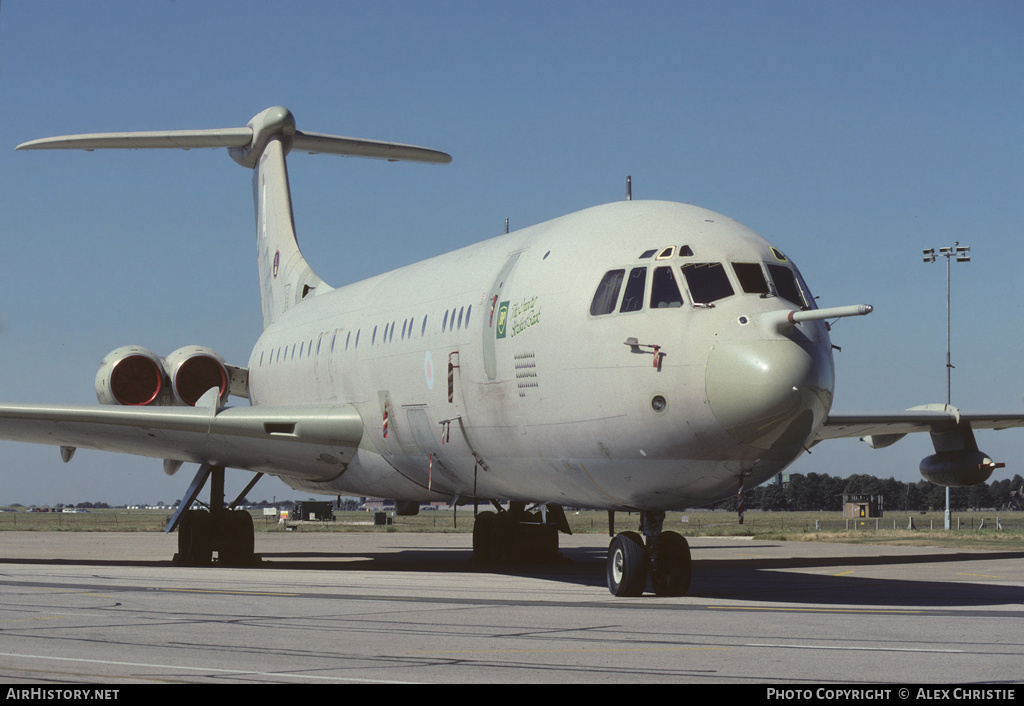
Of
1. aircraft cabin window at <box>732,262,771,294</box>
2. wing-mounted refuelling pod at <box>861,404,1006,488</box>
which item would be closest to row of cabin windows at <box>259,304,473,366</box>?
aircraft cabin window at <box>732,262,771,294</box>

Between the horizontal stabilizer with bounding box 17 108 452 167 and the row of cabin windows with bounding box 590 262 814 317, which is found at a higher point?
the horizontal stabilizer with bounding box 17 108 452 167

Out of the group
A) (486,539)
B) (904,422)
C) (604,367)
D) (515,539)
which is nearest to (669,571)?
(604,367)

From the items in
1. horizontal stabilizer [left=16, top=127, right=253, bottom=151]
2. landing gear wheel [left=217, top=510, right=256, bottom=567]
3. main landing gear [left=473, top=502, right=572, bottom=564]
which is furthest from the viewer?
horizontal stabilizer [left=16, top=127, right=253, bottom=151]

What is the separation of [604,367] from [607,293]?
0.95 meters

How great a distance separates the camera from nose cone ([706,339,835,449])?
12484 millimetres

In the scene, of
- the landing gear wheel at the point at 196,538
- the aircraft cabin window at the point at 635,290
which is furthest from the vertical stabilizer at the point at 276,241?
the aircraft cabin window at the point at 635,290

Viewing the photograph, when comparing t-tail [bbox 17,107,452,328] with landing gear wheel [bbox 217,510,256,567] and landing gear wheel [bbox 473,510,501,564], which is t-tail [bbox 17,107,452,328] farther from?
landing gear wheel [bbox 473,510,501,564]

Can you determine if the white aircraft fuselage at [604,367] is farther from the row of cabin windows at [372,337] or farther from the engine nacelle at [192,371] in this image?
the engine nacelle at [192,371]

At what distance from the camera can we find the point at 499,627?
11.2 m

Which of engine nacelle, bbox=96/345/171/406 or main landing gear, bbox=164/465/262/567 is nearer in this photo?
main landing gear, bbox=164/465/262/567

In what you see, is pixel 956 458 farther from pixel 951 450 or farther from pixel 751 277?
pixel 751 277

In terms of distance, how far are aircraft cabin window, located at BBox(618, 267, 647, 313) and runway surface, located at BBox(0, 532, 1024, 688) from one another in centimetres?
329

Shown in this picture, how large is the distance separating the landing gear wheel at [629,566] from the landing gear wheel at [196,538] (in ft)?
37.7

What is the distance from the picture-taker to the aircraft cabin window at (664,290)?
13.6 m
